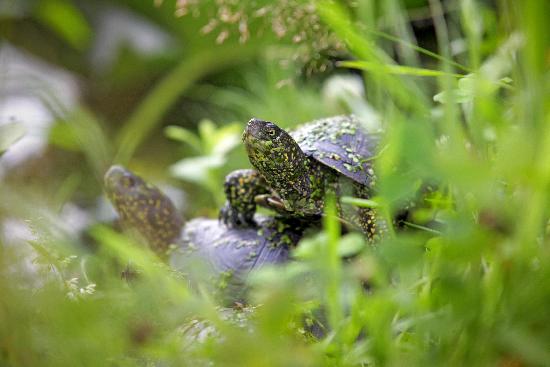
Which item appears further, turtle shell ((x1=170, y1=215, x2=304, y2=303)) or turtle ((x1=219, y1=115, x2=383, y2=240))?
turtle shell ((x1=170, y1=215, x2=304, y2=303))

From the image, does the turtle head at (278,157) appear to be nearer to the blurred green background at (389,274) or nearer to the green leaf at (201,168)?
the blurred green background at (389,274)

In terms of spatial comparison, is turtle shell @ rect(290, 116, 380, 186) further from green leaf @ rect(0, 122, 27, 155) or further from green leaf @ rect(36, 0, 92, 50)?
green leaf @ rect(36, 0, 92, 50)

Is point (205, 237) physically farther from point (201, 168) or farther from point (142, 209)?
point (201, 168)

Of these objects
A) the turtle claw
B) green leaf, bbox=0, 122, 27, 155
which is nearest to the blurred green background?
green leaf, bbox=0, 122, 27, 155

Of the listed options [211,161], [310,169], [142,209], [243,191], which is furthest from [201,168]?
[310,169]

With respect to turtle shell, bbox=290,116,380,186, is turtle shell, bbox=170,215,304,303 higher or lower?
lower

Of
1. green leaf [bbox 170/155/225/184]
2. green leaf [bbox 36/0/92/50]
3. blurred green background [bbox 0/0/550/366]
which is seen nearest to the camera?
blurred green background [bbox 0/0/550/366]
